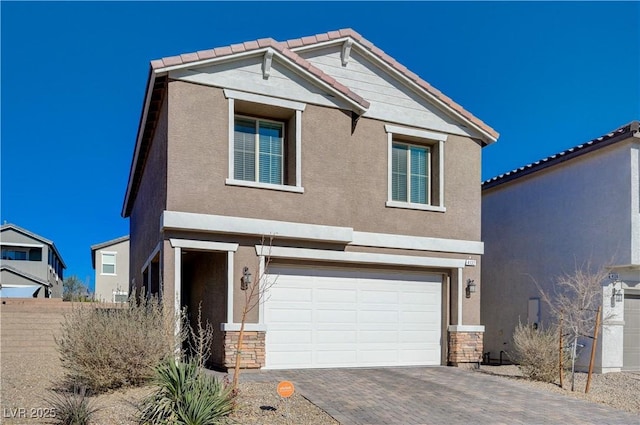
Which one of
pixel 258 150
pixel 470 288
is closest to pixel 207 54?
pixel 258 150

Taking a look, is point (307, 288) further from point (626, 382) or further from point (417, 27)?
point (417, 27)

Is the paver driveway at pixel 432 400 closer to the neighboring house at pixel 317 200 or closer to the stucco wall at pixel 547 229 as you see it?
the neighboring house at pixel 317 200

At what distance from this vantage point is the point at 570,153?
17.0 metres

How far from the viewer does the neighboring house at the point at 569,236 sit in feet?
50.6

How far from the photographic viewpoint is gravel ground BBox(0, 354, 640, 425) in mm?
8445

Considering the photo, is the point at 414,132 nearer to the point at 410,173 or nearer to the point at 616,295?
the point at 410,173

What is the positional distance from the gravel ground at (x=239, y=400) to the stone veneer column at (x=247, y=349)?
158cm

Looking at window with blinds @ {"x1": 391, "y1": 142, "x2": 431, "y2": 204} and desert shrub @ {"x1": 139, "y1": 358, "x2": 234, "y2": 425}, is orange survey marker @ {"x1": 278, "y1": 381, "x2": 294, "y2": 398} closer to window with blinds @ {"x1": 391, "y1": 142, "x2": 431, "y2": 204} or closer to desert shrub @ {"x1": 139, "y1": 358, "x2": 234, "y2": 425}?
desert shrub @ {"x1": 139, "y1": 358, "x2": 234, "y2": 425}

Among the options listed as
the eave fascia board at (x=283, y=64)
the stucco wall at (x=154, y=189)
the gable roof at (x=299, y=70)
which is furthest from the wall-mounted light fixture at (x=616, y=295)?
the stucco wall at (x=154, y=189)

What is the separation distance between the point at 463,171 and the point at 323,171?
463cm

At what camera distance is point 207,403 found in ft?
25.7

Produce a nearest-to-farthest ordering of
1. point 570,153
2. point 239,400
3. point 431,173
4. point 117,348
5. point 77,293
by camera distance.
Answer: point 239,400, point 117,348, point 431,173, point 570,153, point 77,293

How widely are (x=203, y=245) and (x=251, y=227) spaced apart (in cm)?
114

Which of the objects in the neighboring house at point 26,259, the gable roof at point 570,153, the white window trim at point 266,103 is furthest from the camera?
the neighboring house at point 26,259
